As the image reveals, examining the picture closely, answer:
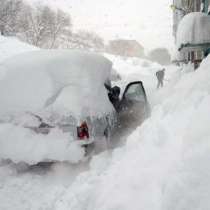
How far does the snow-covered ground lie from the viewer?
325 cm

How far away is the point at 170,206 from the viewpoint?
3096 millimetres

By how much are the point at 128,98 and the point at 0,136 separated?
3038 millimetres

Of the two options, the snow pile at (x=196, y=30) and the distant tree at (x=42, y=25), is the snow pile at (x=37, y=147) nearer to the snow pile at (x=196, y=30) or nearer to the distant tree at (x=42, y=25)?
the snow pile at (x=196, y=30)

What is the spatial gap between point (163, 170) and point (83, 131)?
247 cm

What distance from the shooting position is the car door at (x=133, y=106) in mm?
7469

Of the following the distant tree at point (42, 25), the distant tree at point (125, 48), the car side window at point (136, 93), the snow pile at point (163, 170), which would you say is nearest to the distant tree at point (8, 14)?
the distant tree at point (42, 25)

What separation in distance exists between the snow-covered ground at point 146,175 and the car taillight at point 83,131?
18.4 inches

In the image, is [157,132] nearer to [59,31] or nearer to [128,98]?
[128,98]

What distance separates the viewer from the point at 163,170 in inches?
144

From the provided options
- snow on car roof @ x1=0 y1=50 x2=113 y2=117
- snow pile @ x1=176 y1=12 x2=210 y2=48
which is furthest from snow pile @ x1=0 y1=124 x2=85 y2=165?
snow pile @ x1=176 y1=12 x2=210 y2=48

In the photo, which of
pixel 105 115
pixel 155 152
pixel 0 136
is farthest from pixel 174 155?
pixel 0 136

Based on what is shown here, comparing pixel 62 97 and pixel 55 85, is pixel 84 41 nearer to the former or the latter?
pixel 55 85

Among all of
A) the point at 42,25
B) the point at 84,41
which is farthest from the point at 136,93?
the point at 84,41

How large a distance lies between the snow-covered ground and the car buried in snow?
72 cm
